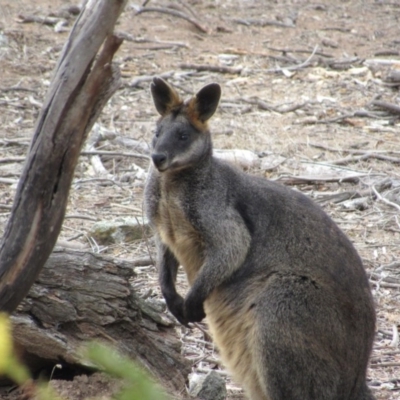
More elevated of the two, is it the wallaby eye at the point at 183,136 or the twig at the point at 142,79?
the twig at the point at 142,79

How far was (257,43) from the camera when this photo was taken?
1586cm

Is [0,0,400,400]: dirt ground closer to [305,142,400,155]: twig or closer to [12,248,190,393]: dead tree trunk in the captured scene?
[305,142,400,155]: twig

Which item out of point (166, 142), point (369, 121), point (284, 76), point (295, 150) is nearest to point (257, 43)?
point (284, 76)

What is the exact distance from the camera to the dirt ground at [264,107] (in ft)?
26.0

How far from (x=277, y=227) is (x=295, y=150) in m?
5.67

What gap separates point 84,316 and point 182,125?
4.79 feet

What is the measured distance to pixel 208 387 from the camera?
5219 millimetres

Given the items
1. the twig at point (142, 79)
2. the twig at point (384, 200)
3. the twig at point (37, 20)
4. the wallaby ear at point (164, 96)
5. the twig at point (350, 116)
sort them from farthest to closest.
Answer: the twig at point (37, 20)
the twig at point (142, 79)
the twig at point (350, 116)
the twig at point (384, 200)
the wallaby ear at point (164, 96)

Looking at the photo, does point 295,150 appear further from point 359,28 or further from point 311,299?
point 359,28

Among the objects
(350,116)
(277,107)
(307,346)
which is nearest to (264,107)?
(277,107)

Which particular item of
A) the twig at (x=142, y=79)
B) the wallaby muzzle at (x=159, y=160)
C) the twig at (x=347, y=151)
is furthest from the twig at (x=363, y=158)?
the wallaby muzzle at (x=159, y=160)

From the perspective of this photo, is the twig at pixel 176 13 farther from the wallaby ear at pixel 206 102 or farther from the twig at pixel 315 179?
the wallaby ear at pixel 206 102

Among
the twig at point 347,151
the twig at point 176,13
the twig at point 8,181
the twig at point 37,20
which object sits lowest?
the twig at point 8,181

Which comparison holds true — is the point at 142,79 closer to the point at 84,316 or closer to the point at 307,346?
the point at 84,316
